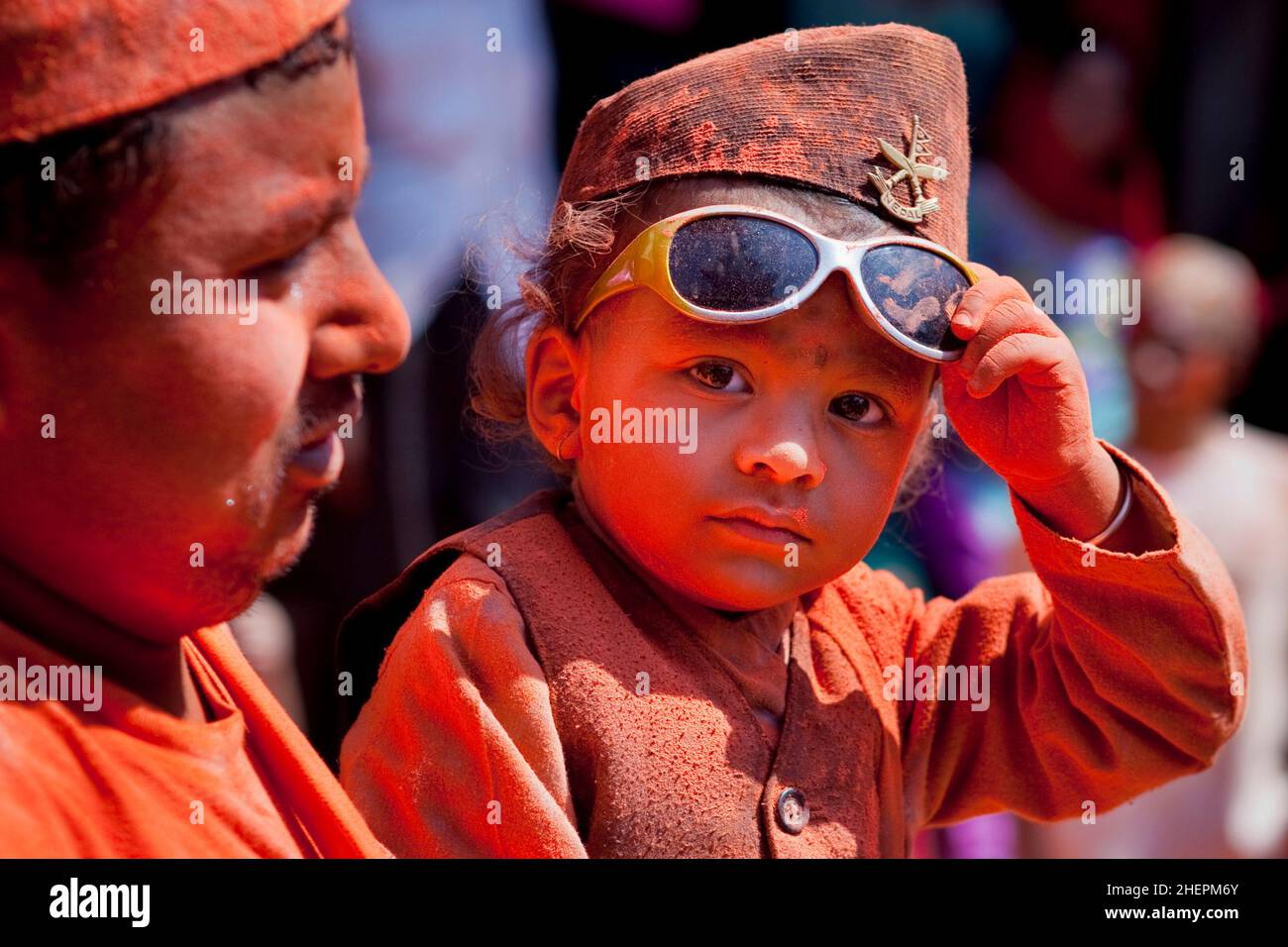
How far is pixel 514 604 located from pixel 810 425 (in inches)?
16.2

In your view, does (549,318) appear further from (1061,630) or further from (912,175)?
(1061,630)

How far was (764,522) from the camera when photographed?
5.98 feet

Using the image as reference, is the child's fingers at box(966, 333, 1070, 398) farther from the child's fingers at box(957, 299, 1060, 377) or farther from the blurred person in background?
the blurred person in background

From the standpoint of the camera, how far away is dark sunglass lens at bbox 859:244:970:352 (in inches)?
71.6

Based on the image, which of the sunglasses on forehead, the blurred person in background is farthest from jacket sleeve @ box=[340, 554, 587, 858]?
the blurred person in background

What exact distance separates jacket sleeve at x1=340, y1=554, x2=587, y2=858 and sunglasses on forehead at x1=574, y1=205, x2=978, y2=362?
43 centimetres

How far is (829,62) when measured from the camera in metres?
1.92

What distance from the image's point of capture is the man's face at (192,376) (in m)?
1.18

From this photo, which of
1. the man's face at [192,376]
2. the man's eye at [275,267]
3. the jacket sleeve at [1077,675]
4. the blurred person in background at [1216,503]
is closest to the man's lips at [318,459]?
the man's face at [192,376]

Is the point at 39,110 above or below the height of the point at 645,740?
above

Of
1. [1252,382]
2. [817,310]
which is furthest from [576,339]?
[1252,382]

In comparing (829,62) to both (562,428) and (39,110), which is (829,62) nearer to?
(562,428)

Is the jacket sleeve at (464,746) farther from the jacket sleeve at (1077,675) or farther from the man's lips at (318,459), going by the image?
the jacket sleeve at (1077,675)
